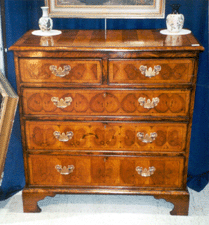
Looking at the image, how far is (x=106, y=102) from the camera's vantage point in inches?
92.6

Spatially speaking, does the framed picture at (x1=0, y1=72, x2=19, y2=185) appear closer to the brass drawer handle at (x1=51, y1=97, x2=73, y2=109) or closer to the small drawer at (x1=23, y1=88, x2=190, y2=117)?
the small drawer at (x1=23, y1=88, x2=190, y2=117)

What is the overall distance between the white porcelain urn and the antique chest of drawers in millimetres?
94

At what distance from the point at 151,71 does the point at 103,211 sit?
1.22 metres

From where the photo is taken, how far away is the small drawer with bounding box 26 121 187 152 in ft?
7.94

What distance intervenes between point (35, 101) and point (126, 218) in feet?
3.81

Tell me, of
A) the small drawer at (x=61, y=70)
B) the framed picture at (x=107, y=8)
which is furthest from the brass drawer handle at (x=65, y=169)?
the framed picture at (x=107, y=8)

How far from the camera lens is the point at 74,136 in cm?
246

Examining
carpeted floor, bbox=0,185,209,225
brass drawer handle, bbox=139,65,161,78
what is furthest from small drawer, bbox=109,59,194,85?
carpeted floor, bbox=0,185,209,225

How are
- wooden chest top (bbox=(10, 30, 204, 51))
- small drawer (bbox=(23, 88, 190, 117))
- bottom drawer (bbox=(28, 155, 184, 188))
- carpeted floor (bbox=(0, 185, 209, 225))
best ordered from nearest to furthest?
1. wooden chest top (bbox=(10, 30, 204, 51))
2. small drawer (bbox=(23, 88, 190, 117))
3. bottom drawer (bbox=(28, 155, 184, 188))
4. carpeted floor (bbox=(0, 185, 209, 225))

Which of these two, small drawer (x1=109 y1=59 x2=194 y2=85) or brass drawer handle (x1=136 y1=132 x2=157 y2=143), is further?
brass drawer handle (x1=136 y1=132 x2=157 y2=143)

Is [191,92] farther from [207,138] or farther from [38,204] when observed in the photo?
[38,204]

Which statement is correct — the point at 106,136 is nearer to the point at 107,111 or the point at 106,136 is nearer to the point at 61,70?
the point at 107,111

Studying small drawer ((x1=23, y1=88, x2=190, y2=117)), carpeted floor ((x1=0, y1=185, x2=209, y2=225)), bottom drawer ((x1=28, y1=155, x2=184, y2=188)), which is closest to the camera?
small drawer ((x1=23, y1=88, x2=190, y2=117))

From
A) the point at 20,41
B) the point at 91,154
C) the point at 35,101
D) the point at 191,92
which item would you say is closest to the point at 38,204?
the point at 91,154
